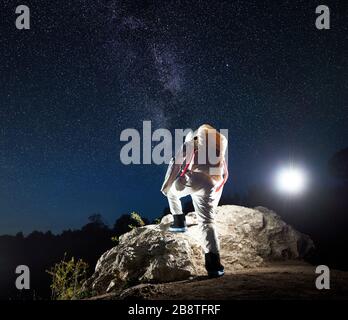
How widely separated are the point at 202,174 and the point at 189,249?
5.24 feet

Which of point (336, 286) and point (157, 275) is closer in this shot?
point (336, 286)

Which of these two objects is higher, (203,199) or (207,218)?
(203,199)

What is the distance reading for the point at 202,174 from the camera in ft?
18.6

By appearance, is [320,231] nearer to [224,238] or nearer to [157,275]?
[224,238]

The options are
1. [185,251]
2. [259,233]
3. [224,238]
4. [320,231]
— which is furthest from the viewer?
[320,231]

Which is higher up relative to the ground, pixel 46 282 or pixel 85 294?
pixel 85 294

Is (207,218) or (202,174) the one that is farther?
(202,174)

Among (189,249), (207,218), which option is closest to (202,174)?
(207,218)

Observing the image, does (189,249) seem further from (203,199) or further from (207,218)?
(203,199)

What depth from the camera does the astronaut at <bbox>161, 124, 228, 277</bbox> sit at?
5406 millimetres

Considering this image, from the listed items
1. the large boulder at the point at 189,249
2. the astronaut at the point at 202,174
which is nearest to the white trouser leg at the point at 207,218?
the astronaut at the point at 202,174
